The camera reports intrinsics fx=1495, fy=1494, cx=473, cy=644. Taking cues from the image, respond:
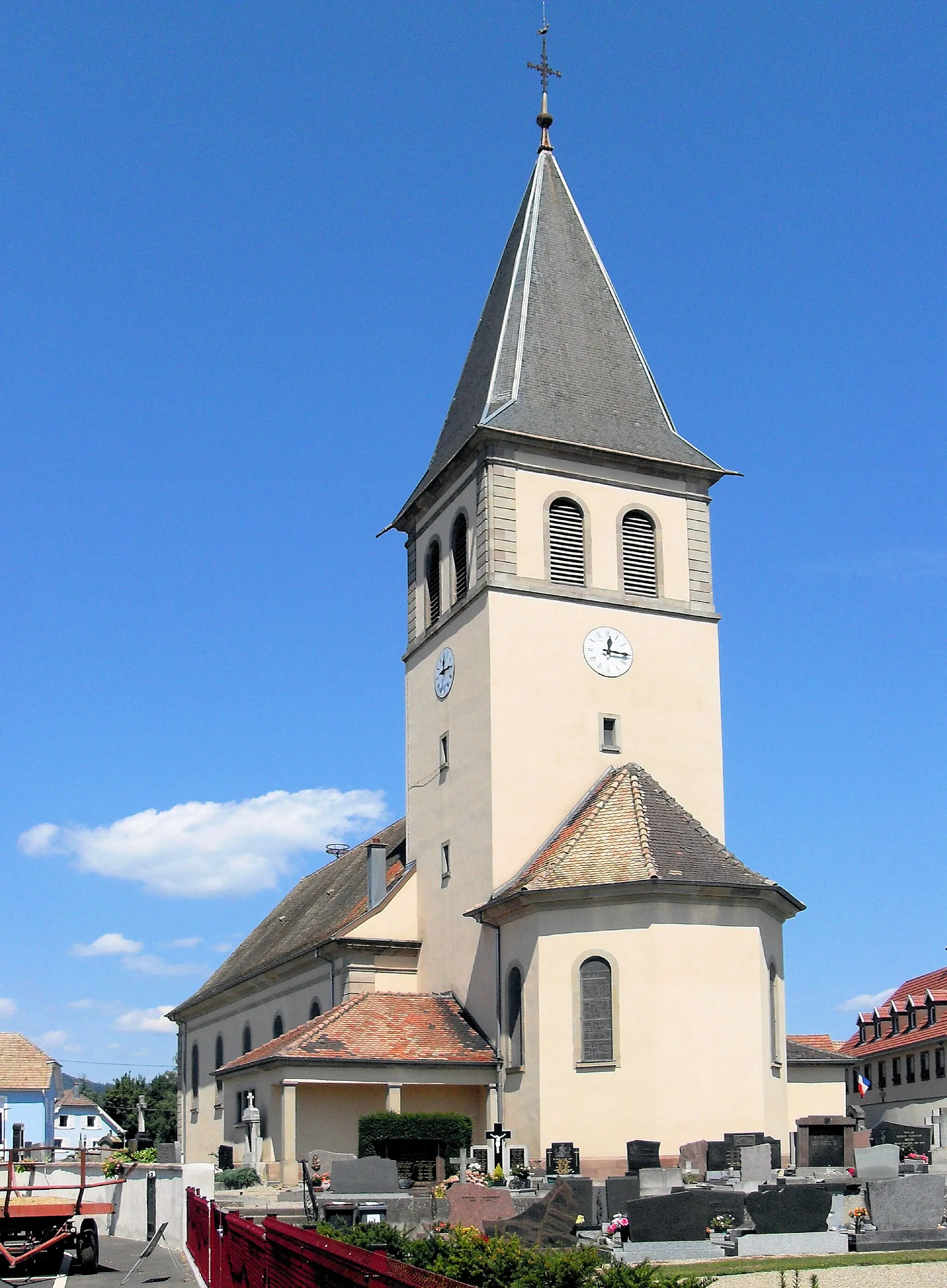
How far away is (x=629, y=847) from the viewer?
3100cm

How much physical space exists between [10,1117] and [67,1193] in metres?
38.2

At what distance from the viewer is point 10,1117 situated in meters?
61.2

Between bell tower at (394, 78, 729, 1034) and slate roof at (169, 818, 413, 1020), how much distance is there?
9.80 feet

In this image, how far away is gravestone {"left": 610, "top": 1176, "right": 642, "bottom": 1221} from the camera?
20953 mm

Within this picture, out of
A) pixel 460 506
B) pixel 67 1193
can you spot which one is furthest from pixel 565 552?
pixel 67 1193

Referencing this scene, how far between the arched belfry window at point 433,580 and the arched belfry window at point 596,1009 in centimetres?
1167

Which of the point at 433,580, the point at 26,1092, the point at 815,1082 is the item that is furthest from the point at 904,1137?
the point at 26,1092

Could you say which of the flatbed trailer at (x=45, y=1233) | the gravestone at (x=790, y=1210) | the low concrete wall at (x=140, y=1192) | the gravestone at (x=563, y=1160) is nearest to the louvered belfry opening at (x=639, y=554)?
the gravestone at (x=563, y=1160)

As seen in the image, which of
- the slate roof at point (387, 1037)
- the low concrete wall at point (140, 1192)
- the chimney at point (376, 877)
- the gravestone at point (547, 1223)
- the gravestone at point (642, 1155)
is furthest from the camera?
the chimney at point (376, 877)

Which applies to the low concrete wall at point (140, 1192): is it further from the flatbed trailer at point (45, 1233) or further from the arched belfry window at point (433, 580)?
the arched belfry window at point (433, 580)

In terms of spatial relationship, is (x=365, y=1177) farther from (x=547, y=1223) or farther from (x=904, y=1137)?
(x=904, y=1137)

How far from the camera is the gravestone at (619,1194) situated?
825 inches

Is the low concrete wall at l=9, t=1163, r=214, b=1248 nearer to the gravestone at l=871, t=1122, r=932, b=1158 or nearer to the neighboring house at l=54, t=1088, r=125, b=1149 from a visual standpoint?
the gravestone at l=871, t=1122, r=932, b=1158

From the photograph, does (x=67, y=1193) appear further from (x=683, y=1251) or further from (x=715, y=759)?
(x=715, y=759)
